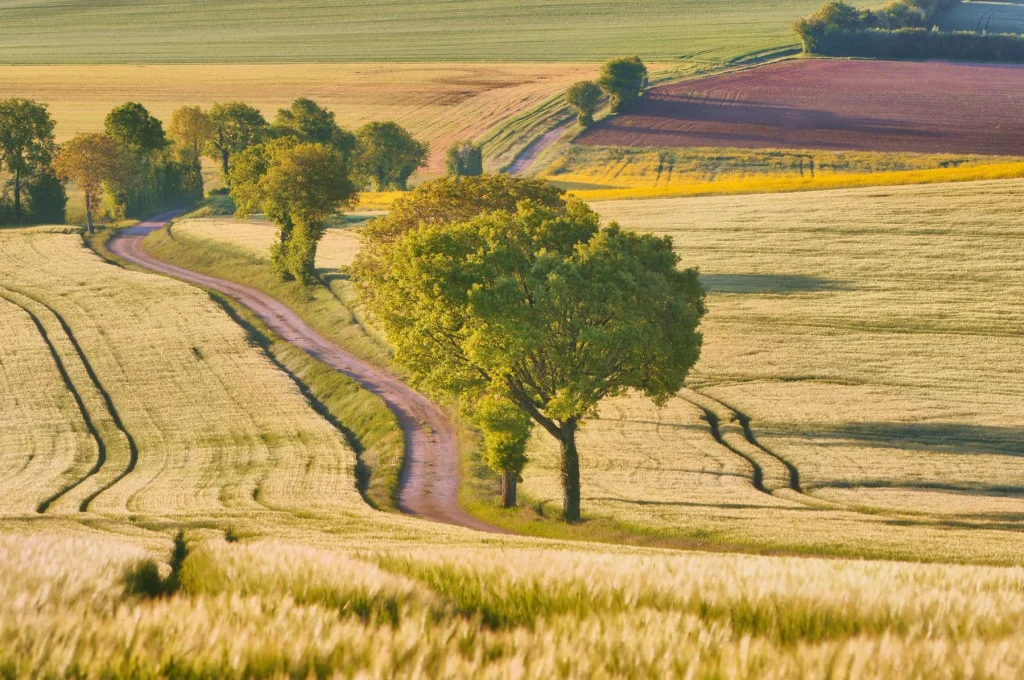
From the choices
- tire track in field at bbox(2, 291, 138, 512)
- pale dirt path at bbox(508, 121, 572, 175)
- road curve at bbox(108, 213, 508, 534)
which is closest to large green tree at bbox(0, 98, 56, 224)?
road curve at bbox(108, 213, 508, 534)

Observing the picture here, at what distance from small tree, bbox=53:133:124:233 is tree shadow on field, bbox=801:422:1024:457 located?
283 feet

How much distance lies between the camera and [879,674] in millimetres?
3932

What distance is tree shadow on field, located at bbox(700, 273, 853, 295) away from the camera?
213ft

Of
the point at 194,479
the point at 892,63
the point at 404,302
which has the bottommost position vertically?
the point at 194,479

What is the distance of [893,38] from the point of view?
156 meters

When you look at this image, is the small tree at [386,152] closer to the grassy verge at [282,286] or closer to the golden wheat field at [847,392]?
the grassy verge at [282,286]

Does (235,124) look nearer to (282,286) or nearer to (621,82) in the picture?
(621,82)

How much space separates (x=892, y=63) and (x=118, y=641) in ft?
538

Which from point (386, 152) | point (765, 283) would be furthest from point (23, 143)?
point (765, 283)

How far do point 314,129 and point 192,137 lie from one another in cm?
2378

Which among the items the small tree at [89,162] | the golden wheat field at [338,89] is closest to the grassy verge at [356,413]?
the small tree at [89,162]

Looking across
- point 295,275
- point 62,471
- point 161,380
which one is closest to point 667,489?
point 62,471

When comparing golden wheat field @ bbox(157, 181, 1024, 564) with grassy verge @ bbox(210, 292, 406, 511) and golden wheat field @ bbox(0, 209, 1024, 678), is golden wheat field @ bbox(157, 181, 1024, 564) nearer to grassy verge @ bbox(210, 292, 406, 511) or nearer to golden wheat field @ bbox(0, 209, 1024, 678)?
grassy verge @ bbox(210, 292, 406, 511)

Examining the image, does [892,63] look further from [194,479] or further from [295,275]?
[194,479]
